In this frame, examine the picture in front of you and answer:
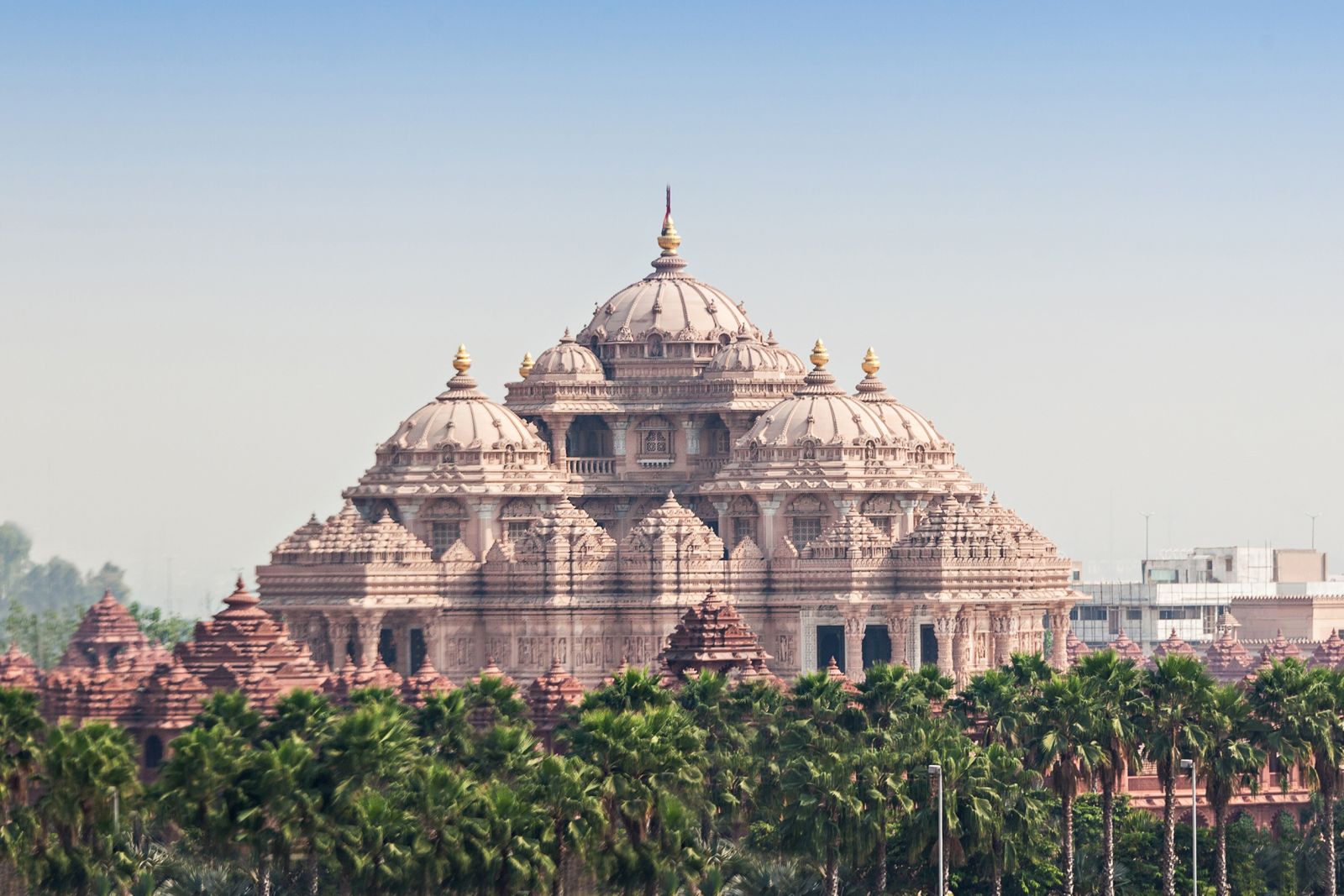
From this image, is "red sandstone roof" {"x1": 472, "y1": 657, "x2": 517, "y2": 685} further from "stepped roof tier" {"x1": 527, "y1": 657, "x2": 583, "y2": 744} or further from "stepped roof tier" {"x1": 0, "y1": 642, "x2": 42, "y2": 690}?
"stepped roof tier" {"x1": 0, "y1": 642, "x2": 42, "y2": 690}

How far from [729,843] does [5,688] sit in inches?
866

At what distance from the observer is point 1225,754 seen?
140 meters

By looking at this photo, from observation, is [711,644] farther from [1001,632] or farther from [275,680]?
[1001,632]

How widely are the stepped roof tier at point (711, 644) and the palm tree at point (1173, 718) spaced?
101ft

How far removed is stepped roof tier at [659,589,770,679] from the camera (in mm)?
169750

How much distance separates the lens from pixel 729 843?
142000 mm

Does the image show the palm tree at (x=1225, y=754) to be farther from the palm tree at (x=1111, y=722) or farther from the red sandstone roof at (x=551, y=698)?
the red sandstone roof at (x=551, y=698)

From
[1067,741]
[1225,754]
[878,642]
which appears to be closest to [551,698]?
[1067,741]

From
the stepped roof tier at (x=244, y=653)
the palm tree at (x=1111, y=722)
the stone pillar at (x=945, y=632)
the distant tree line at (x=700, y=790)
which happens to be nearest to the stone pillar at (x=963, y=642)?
the stone pillar at (x=945, y=632)

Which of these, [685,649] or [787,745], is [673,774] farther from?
[685,649]

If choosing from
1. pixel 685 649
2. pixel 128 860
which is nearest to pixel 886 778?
pixel 128 860

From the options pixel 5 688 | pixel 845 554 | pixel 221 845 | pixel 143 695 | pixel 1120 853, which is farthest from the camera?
pixel 845 554

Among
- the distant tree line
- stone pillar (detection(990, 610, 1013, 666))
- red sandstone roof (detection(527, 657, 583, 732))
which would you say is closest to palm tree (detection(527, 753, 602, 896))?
the distant tree line

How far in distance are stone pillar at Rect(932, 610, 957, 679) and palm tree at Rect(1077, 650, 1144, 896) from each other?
2103 inches
